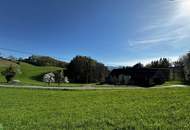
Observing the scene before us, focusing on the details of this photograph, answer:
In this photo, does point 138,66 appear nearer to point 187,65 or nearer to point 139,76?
point 139,76

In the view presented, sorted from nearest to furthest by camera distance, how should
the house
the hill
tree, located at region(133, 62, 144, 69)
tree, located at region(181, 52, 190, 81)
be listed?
the house, tree, located at region(181, 52, 190, 81), tree, located at region(133, 62, 144, 69), the hill

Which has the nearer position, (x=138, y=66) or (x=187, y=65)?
(x=187, y=65)

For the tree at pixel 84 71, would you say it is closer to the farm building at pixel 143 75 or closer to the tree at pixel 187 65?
the farm building at pixel 143 75

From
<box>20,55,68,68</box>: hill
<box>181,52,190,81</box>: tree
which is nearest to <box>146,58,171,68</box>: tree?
<box>181,52,190,81</box>: tree

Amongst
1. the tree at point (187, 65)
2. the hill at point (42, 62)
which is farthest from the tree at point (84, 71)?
the hill at point (42, 62)

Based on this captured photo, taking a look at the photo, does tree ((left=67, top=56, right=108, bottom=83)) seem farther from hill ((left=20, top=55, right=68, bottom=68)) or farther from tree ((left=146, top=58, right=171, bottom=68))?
hill ((left=20, top=55, right=68, bottom=68))

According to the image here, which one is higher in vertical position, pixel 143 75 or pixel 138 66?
pixel 138 66

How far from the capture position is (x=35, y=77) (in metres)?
92.0

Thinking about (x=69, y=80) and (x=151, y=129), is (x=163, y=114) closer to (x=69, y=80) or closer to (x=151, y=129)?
(x=151, y=129)

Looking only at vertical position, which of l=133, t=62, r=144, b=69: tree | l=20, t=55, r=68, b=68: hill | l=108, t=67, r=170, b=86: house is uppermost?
l=20, t=55, r=68, b=68: hill

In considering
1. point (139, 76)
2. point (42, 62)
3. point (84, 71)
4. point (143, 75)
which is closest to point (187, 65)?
point (143, 75)

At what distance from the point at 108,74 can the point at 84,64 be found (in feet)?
30.7

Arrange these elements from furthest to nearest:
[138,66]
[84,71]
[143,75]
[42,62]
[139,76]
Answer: [42,62] < [84,71] < [138,66] < [139,76] < [143,75]

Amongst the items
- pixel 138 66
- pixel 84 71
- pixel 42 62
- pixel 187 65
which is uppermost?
pixel 42 62
